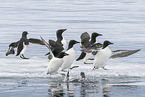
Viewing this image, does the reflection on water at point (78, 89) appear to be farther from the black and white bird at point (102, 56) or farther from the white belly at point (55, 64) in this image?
the black and white bird at point (102, 56)

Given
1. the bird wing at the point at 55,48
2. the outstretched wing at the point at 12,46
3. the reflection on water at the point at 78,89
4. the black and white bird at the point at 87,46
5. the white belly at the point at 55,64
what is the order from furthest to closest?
the outstretched wing at the point at 12,46, the black and white bird at the point at 87,46, the bird wing at the point at 55,48, the white belly at the point at 55,64, the reflection on water at the point at 78,89

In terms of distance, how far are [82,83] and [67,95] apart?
1416 mm

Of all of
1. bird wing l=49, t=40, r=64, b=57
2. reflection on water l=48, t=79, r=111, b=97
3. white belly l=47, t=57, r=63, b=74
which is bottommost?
reflection on water l=48, t=79, r=111, b=97

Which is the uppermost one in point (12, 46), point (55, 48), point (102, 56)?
point (12, 46)

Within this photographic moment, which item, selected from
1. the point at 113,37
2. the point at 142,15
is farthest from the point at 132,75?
the point at 142,15

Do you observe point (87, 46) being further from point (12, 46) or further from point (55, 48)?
point (12, 46)

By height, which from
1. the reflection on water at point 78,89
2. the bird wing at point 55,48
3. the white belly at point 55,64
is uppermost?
the bird wing at point 55,48

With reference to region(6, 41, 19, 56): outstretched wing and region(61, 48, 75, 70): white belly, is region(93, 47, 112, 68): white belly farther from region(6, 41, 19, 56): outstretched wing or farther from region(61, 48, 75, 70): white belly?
region(6, 41, 19, 56): outstretched wing

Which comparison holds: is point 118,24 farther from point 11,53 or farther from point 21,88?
point 21,88

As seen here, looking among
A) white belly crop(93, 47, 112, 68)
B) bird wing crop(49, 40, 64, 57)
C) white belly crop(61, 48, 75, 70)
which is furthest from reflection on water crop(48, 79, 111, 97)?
white belly crop(93, 47, 112, 68)

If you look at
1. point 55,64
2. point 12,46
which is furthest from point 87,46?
point 12,46

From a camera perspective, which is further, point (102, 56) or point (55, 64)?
point (102, 56)

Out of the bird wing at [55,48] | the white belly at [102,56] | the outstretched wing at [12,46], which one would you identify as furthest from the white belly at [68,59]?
the outstretched wing at [12,46]

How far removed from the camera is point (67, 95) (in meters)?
7.85
